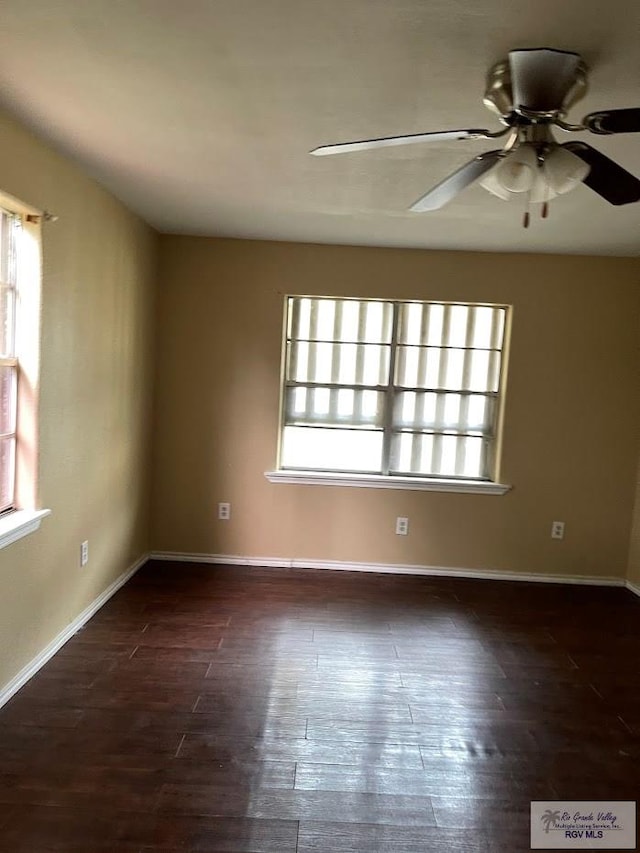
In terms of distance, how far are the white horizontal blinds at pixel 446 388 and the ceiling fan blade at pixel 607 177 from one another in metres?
2.31

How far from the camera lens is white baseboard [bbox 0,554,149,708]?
248 cm

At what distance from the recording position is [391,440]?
4348 mm

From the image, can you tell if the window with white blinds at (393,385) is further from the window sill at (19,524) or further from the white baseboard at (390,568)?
the window sill at (19,524)

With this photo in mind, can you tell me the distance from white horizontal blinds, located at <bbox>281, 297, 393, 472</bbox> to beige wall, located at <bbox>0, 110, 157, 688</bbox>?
1.05m

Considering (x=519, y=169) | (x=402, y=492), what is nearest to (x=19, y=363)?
(x=519, y=169)

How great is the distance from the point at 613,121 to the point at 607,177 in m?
0.32

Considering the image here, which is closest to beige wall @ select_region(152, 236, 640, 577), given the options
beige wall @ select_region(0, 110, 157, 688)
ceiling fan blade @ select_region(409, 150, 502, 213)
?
beige wall @ select_region(0, 110, 157, 688)

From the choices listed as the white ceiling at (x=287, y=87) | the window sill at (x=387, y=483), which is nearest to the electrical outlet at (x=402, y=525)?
the window sill at (x=387, y=483)

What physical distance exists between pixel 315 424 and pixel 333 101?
2.63 meters

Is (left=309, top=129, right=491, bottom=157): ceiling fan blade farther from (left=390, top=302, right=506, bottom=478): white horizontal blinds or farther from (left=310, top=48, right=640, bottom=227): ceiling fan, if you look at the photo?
(left=390, top=302, right=506, bottom=478): white horizontal blinds

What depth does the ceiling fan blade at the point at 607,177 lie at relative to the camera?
170 centimetres

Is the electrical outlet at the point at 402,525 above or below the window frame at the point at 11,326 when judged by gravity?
below

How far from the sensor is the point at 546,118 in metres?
1.68

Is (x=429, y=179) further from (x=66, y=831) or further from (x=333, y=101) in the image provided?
(x=66, y=831)
